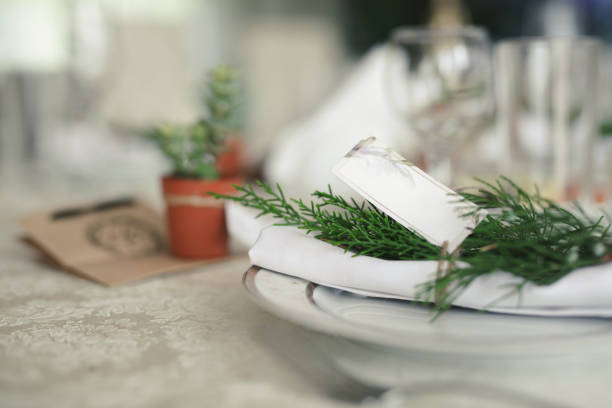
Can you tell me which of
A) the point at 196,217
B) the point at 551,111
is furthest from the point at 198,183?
the point at 551,111

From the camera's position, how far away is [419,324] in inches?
12.3

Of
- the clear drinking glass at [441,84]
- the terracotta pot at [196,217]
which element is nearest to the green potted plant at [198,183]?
the terracotta pot at [196,217]

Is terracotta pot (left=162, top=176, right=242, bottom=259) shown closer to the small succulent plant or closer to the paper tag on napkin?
the small succulent plant

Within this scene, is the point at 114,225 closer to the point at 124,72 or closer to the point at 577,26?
the point at 124,72

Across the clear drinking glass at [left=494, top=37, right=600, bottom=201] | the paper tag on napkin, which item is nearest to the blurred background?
the clear drinking glass at [left=494, top=37, right=600, bottom=201]

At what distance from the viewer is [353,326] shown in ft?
0.88

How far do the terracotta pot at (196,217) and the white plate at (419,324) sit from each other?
0.19 meters

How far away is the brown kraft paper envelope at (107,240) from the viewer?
522mm

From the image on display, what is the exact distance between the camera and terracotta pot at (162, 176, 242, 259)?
0.55 metres

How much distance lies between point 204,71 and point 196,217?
216 cm

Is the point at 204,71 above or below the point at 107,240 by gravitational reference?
above

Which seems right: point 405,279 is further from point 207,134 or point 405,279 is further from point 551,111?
point 551,111

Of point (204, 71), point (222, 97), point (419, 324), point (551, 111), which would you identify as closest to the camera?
point (419, 324)

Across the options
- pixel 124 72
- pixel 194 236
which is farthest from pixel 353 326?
pixel 124 72
